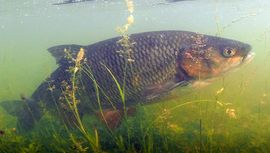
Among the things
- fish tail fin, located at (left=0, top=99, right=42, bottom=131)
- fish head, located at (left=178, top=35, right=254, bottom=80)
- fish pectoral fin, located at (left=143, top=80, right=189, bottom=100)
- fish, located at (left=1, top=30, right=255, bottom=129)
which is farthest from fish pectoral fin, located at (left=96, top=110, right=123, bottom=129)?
fish tail fin, located at (left=0, top=99, right=42, bottom=131)

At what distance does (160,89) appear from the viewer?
18.4 ft

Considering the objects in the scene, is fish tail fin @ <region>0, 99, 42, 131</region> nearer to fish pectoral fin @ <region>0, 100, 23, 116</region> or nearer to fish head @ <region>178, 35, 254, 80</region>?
fish pectoral fin @ <region>0, 100, 23, 116</region>

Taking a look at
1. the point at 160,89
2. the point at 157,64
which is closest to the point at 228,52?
the point at 157,64

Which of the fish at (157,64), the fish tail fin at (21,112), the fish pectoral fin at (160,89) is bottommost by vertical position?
the fish tail fin at (21,112)

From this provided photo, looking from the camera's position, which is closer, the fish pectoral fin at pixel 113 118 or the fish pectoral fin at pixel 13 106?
the fish pectoral fin at pixel 113 118

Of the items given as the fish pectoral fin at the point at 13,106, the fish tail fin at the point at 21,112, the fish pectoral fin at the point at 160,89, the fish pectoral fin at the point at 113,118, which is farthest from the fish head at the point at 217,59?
the fish pectoral fin at the point at 13,106

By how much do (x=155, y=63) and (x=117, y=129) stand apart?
1313 millimetres

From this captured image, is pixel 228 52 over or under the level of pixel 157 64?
over

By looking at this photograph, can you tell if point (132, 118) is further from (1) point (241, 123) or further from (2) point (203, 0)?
(2) point (203, 0)

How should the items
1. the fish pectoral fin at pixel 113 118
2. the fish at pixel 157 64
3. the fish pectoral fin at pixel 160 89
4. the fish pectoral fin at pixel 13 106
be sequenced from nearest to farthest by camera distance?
the fish pectoral fin at pixel 160 89
the fish at pixel 157 64
the fish pectoral fin at pixel 113 118
the fish pectoral fin at pixel 13 106

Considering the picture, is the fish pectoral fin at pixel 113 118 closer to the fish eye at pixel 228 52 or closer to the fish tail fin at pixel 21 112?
the fish tail fin at pixel 21 112

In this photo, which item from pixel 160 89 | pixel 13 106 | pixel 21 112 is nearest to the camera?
pixel 160 89

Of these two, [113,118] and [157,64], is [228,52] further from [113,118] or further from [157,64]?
[113,118]

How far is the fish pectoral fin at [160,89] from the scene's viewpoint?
552cm
